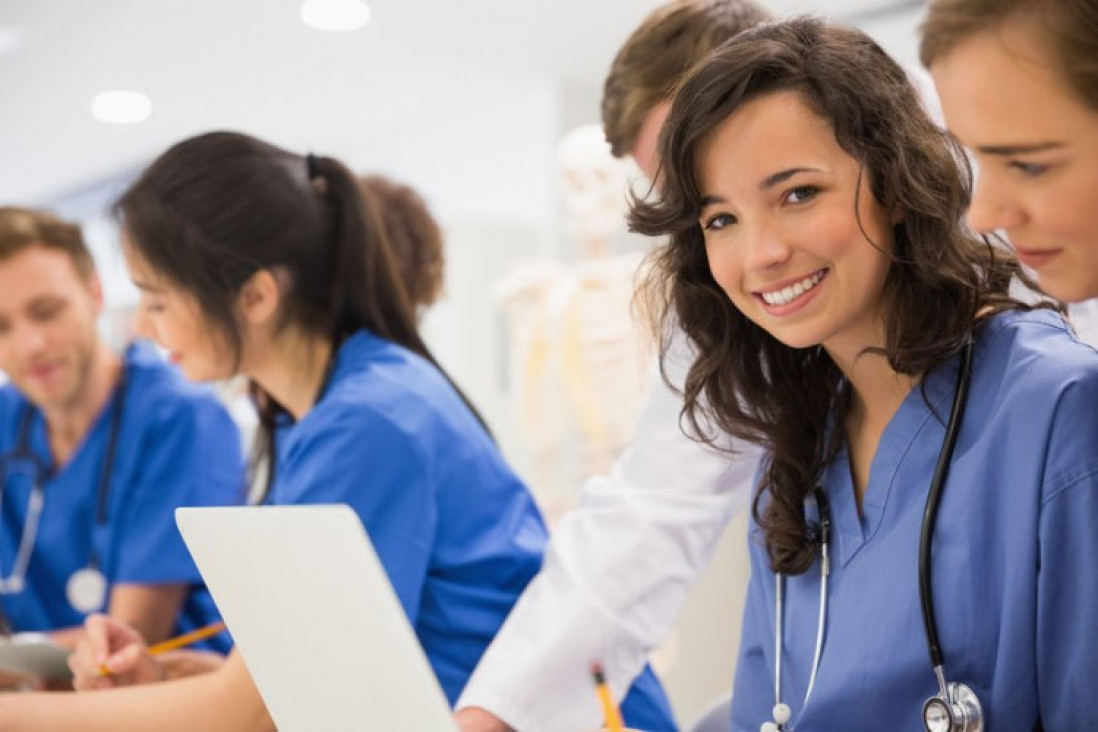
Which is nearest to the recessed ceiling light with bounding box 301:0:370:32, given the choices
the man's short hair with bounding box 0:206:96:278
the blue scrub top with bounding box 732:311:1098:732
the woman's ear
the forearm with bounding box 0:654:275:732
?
the man's short hair with bounding box 0:206:96:278

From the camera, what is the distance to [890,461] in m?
1.18

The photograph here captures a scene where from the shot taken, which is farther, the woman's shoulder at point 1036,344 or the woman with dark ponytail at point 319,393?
the woman with dark ponytail at point 319,393

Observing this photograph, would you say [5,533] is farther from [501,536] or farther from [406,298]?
[501,536]

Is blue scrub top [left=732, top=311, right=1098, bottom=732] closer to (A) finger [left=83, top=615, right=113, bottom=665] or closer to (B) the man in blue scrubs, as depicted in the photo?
(A) finger [left=83, top=615, right=113, bottom=665]

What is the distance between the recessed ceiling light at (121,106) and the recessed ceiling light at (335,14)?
1.27m

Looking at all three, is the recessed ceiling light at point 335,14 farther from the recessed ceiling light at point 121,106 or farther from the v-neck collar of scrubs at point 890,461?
the v-neck collar of scrubs at point 890,461

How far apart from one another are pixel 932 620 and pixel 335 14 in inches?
157

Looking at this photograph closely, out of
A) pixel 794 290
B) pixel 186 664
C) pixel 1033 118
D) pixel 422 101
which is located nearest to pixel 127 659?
pixel 186 664

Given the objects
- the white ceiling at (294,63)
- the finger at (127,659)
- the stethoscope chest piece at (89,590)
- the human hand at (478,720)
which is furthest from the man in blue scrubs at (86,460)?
the white ceiling at (294,63)

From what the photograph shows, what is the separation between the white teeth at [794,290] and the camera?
1140 mm

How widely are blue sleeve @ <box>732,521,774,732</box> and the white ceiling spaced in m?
2.65

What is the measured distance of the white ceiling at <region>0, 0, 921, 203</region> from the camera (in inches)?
178

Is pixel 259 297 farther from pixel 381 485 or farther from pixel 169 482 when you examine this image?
pixel 169 482

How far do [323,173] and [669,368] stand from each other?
21.7 inches
